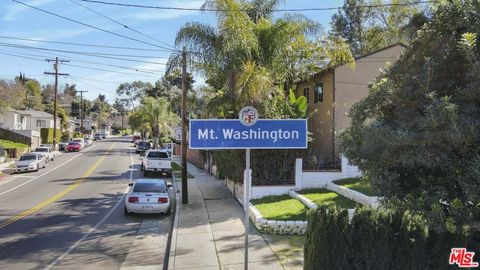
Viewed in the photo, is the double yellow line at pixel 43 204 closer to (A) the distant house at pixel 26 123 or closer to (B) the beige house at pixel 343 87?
(B) the beige house at pixel 343 87

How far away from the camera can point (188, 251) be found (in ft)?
38.7

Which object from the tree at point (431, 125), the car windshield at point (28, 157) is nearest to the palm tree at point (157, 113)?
the car windshield at point (28, 157)

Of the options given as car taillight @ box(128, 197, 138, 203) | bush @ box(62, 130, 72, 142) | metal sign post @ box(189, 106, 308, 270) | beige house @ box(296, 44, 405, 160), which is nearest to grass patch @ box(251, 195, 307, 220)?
car taillight @ box(128, 197, 138, 203)

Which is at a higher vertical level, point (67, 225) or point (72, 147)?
point (72, 147)

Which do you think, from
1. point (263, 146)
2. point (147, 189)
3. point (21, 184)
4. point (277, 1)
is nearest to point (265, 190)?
point (147, 189)

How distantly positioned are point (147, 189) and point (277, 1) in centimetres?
1000

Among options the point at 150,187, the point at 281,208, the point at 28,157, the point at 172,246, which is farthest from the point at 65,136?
the point at 172,246

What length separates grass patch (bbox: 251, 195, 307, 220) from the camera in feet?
47.1

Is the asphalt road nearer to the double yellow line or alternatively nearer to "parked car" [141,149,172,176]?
the double yellow line

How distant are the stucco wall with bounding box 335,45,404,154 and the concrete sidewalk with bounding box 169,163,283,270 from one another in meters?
6.91

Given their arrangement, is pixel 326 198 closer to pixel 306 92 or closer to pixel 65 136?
pixel 306 92

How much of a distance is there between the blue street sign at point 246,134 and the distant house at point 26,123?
187 ft

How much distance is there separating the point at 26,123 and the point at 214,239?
73.8m

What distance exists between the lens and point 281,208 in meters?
15.8
